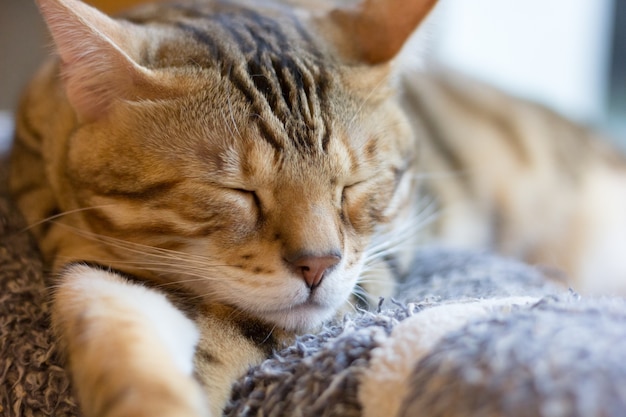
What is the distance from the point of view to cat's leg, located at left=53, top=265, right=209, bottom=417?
69cm

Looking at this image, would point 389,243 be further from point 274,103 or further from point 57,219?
point 57,219

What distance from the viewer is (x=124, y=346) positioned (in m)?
0.75

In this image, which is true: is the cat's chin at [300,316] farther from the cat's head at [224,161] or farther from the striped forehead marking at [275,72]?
the striped forehead marking at [275,72]

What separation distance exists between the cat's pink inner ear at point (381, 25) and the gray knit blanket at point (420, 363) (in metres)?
0.42

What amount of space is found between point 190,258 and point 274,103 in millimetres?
249

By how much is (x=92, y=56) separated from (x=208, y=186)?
0.24 m

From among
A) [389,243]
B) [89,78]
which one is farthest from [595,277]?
[89,78]

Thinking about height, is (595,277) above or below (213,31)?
below

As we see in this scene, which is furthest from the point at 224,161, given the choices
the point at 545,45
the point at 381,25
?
the point at 545,45

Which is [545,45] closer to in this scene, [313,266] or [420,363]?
[313,266]

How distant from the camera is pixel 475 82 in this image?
200 centimetres

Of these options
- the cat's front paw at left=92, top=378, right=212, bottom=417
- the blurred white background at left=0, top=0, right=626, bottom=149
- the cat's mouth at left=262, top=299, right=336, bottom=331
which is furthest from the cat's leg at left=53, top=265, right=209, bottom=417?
the blurred white background at left=0, top=0, right=626, bottom=149

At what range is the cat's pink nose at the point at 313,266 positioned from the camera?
0.88 m

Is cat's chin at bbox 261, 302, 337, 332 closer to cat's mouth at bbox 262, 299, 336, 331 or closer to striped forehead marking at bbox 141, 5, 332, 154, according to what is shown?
cat's mouth at bbox 262, 299, 336, 331
